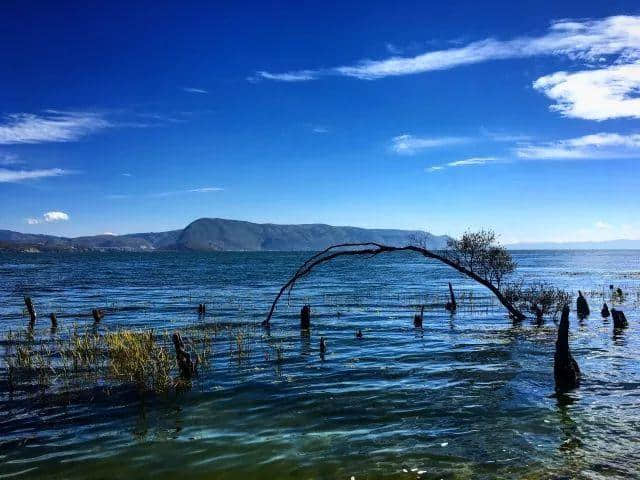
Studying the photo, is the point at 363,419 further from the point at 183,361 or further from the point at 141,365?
the point at 141,365

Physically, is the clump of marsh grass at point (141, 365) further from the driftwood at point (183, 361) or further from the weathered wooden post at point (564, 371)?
the weathered wooden post at point (564, 371)

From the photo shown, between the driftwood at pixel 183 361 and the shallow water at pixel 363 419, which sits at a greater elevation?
the driftwood at pixel 183 361

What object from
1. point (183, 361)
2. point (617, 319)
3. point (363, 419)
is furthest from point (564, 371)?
point (617, 319)

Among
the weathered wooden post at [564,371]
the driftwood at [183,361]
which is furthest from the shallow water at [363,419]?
the driftwood at [183,361]

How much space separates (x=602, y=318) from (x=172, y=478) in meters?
34.1

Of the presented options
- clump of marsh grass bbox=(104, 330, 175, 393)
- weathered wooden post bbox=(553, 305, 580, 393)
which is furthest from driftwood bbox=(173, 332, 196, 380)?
weathered wooden post bbox=(553, 305, 580, 393)

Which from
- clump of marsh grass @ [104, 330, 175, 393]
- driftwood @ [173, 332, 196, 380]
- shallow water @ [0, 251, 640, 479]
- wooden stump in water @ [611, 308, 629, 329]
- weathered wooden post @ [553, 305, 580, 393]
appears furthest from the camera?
wooden stump in water @ [611, 308, 629, 329]

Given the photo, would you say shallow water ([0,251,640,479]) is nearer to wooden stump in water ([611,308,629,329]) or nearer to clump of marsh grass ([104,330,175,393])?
clump of marsh grass ([104,330,175,393])

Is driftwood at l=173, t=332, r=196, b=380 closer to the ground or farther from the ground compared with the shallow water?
farther from the ground

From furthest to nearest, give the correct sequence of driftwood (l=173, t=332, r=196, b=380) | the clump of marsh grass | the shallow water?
driftwood (l=173, t=332, r=196, b=380) < the clump of marsh grass < the shallow water

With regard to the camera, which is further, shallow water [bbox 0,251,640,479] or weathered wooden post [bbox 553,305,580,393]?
weathered wooden post [bbox 553,305,580,393]

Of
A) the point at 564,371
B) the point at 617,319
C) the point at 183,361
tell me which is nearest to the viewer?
the point at 564,371

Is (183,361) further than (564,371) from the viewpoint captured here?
Yes

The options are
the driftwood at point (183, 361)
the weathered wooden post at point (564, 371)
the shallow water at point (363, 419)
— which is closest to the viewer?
the shallow water at point (363, 419)
